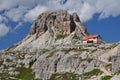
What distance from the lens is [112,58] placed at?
196375mm

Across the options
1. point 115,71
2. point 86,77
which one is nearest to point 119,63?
point 115,71

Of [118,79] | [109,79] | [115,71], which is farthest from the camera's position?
[115,71]

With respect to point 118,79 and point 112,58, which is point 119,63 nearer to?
point 112,58

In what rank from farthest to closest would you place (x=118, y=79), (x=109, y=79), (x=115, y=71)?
(x=115, y=71) < (x=109, y=79) < (x=118, y=79)

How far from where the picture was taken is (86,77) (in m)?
197

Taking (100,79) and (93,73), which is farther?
(93,73)

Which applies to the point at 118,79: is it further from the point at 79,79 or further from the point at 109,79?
the point at 79,79

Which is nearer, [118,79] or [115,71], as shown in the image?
[118,79]

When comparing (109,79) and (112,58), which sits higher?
(112,58)

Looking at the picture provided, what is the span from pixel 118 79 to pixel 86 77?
3706 cm

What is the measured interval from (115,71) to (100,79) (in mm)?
10511

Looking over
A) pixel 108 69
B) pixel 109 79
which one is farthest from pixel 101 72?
pixel 109 79

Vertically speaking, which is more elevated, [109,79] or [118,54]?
[118,54]

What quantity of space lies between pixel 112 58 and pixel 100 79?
60.8 ft
